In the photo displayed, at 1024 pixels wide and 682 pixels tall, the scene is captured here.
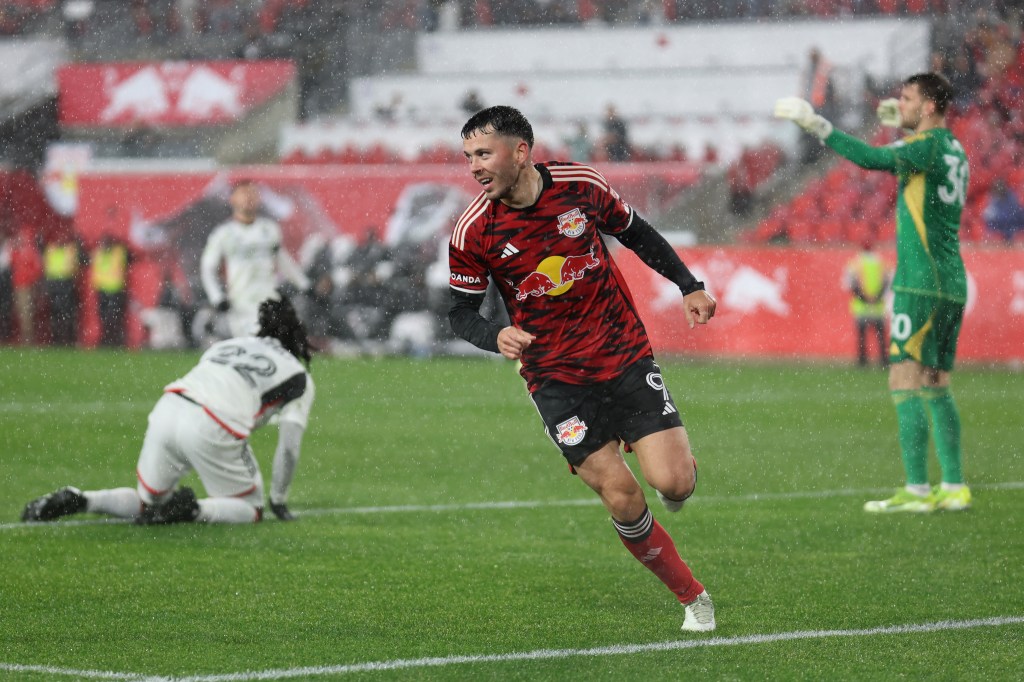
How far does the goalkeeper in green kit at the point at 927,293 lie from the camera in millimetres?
8883

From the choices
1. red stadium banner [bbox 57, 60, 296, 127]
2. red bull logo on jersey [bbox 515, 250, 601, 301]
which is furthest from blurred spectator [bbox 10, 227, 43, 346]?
red bull logo on jersey [bbox 515, 250, 601, 301]

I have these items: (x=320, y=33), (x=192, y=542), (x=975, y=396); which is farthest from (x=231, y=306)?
(x=320, y=33)

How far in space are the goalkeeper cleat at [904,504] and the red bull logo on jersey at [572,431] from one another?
3678mm

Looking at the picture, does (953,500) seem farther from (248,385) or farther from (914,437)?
(248,385)

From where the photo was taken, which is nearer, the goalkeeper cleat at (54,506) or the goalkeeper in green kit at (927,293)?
the goalkeeper cleat at (54,506)

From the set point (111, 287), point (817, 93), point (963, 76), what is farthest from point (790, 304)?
point (111, 287)

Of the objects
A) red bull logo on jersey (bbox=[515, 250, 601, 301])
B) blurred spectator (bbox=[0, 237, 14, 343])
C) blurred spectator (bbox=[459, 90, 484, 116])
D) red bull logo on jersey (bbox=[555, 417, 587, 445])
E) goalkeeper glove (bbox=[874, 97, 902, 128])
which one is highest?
red bull logo on jersey (bbox=[515, 250, 601, 301])

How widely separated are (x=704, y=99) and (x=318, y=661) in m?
26.1

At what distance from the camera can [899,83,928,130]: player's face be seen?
886cm

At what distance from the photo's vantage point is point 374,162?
2823 cm

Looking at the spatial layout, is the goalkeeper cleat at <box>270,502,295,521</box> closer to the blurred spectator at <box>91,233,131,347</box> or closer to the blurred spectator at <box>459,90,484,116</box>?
the blurred spectator at <box>91,233,131,347</box>

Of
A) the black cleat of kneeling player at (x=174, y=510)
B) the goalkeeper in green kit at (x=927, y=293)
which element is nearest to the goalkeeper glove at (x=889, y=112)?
the goalkeeper in green kit at (x=927, y=293)

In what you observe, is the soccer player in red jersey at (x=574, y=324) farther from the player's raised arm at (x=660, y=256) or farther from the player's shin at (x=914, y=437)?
the player's shin at (x=914, y=437)

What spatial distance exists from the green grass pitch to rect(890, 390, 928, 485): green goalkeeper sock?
340mm
